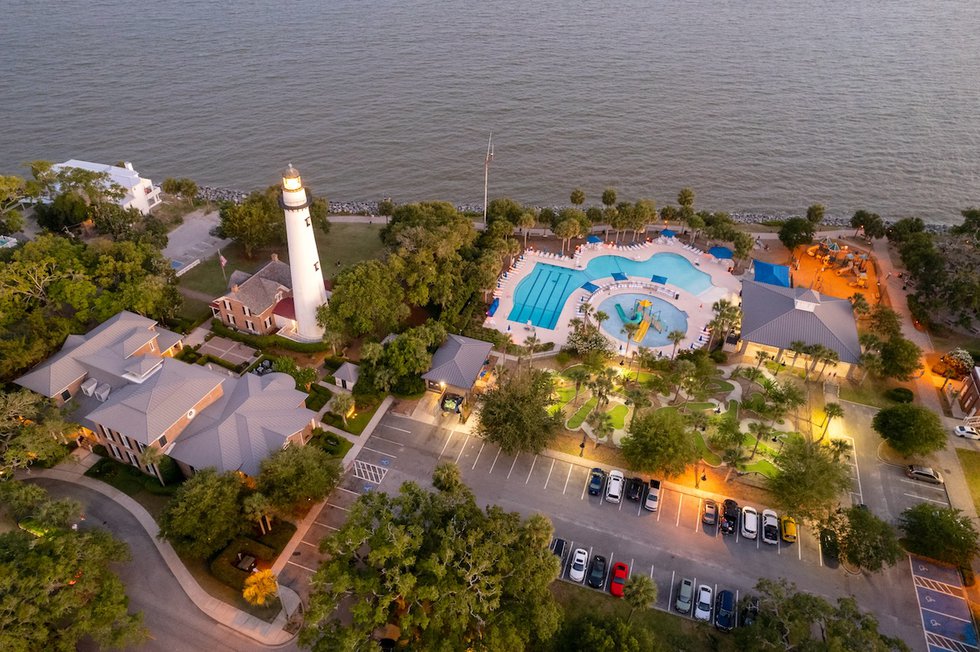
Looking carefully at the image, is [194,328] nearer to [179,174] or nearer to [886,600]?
[179,174]

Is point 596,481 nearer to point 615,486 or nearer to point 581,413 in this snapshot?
point 615,486

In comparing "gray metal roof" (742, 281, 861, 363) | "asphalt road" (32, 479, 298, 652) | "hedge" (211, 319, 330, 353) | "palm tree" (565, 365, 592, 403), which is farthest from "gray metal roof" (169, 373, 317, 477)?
"gray metal roof" (742, 281, 861, 363)

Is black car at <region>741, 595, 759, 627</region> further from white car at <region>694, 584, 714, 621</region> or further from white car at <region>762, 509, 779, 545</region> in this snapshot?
white car at <region>762, 509, 779, 545</region>

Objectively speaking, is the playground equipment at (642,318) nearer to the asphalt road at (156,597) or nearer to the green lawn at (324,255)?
the green lawn at (324,255)

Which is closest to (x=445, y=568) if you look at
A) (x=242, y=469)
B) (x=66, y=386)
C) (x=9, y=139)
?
(x=242, y=469)

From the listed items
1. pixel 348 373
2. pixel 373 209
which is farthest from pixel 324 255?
pixel 348 373

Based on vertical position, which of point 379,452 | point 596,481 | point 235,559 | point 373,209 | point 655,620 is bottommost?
point 655,620

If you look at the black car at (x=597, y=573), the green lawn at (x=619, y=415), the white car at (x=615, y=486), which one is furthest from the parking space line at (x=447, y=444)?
the black car at (x=597, y=573)
